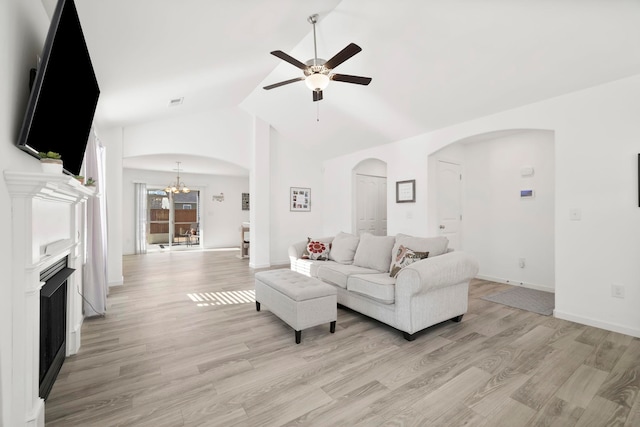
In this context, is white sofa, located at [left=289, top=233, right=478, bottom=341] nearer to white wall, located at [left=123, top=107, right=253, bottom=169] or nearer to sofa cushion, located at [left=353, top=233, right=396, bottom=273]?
sofa cushion, located at [left=353, top=233, right=396, bottom=273]

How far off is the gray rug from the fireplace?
15.0 feet

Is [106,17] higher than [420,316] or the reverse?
higher

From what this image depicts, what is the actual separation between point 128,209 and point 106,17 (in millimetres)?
8018

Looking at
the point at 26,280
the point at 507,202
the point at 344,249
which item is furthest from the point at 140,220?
the point at 507,202

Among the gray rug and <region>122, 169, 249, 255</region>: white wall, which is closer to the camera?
the gray rug

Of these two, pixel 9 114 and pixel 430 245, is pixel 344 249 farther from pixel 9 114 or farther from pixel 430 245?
pixel 9 114

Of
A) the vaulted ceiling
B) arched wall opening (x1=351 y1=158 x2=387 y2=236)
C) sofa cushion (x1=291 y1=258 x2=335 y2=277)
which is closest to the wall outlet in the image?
the vaulted ceiling

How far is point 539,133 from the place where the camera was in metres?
4.47

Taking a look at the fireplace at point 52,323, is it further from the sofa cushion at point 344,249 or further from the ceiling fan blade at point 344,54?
the sofa cushion at point 344,249

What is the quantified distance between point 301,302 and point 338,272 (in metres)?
0.89

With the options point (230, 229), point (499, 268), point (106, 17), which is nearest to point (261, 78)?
point (106, 17)

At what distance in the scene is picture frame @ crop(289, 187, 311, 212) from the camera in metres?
6.93

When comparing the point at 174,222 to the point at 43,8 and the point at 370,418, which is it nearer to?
the point at 43,8

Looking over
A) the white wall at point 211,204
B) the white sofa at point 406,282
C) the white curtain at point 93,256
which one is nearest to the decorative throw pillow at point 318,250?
the white sofa at point 406,282
